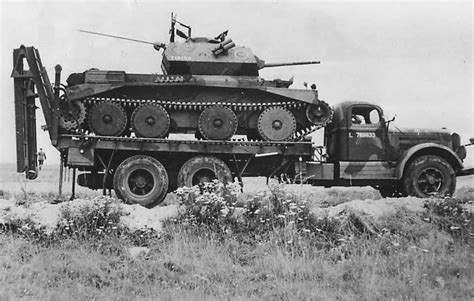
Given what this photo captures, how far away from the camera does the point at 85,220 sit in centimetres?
901

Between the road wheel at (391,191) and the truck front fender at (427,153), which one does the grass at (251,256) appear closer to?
the truck front fender at (427,153)

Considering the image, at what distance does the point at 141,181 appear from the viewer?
12.5 meters

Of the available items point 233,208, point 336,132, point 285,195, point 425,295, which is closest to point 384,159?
point 336,132

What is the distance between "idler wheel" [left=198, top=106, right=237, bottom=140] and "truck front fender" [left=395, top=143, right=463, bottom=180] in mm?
4034

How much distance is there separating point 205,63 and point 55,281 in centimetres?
715

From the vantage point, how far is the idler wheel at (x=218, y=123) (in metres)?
12.7

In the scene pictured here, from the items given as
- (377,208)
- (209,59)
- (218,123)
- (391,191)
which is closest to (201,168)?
(218,123)

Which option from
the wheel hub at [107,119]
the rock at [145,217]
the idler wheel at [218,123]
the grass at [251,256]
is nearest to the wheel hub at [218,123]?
the idler wheel at [218,123]

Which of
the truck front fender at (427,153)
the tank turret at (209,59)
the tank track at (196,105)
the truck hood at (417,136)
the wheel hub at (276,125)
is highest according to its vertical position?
the tank turret at (209,59)

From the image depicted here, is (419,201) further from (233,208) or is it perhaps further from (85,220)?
(85,220)

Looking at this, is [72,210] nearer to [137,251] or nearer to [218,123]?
[137,251]

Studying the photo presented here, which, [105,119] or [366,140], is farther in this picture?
[366,140]

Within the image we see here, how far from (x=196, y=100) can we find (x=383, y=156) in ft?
15.5

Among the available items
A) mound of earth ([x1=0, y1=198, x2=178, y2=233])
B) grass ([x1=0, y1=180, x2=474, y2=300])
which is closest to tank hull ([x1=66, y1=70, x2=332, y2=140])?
mound of earth ([x1=0, y1=198, x2=178, y2=233])
